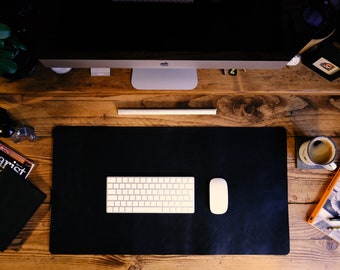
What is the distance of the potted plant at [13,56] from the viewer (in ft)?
2.93

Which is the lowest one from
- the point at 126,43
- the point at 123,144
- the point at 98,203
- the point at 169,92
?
the point at 98,203

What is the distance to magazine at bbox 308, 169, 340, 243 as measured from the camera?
113 cm

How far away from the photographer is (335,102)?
118 cm

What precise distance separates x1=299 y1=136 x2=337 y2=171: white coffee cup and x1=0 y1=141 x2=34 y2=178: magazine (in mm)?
834

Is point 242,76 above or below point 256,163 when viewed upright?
above

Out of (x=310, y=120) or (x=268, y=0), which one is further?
(x=310, y=120)

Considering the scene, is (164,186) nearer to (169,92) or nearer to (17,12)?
A: (169,92)

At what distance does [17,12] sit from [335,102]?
0.99 m

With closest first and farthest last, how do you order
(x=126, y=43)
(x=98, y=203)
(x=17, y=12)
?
(x=126, y=43), (x=17, y=12), (x=98, y=203)

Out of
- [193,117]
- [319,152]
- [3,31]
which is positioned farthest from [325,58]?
[3,31]

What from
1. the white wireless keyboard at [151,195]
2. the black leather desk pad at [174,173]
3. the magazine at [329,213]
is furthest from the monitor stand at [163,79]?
the magazine at [329,213]

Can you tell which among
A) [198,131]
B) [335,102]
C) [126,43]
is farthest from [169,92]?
[335,102]

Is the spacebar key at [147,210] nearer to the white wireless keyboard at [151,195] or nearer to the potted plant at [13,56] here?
the white wireless keyboard at [151,195]

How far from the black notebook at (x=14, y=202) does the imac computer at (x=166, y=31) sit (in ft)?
1.31
